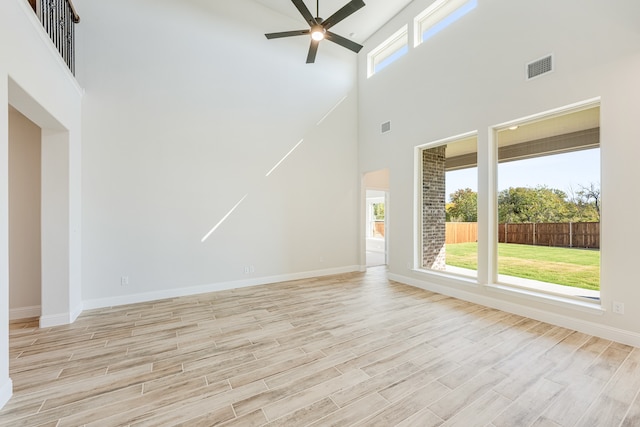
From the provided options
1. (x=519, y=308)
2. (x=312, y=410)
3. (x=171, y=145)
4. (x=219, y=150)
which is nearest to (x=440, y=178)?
(x=519, y=308)

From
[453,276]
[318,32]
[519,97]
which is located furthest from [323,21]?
[453,276]

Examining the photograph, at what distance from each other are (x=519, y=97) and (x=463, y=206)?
1.77 metres

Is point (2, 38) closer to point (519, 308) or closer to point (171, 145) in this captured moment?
point (171, 145)

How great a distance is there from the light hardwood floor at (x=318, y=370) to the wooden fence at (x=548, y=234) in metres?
1.10

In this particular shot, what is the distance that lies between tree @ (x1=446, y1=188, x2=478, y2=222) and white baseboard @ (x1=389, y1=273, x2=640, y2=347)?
121cm

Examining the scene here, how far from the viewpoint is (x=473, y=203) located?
4.35 metres

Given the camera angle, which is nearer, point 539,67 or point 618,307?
point 618,307

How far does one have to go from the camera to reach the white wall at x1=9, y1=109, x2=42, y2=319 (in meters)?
3.56

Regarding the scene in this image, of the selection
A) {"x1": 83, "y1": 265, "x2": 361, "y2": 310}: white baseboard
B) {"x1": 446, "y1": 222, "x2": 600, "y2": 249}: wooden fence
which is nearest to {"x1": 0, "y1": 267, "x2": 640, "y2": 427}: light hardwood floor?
{"x1": 83, "y1": 265, "x2": 361, "y2": 310}: white baseboard

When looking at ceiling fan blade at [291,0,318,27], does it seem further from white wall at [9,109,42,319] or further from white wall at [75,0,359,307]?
white wall at [9,109,42,319]

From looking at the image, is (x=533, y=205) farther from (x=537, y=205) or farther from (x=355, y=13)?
(x=355, y=13)

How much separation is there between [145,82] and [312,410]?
16.8 ft

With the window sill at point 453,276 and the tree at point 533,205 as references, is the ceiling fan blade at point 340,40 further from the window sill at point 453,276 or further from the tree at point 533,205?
the window sill at point 453,276

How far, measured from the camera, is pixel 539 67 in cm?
344
